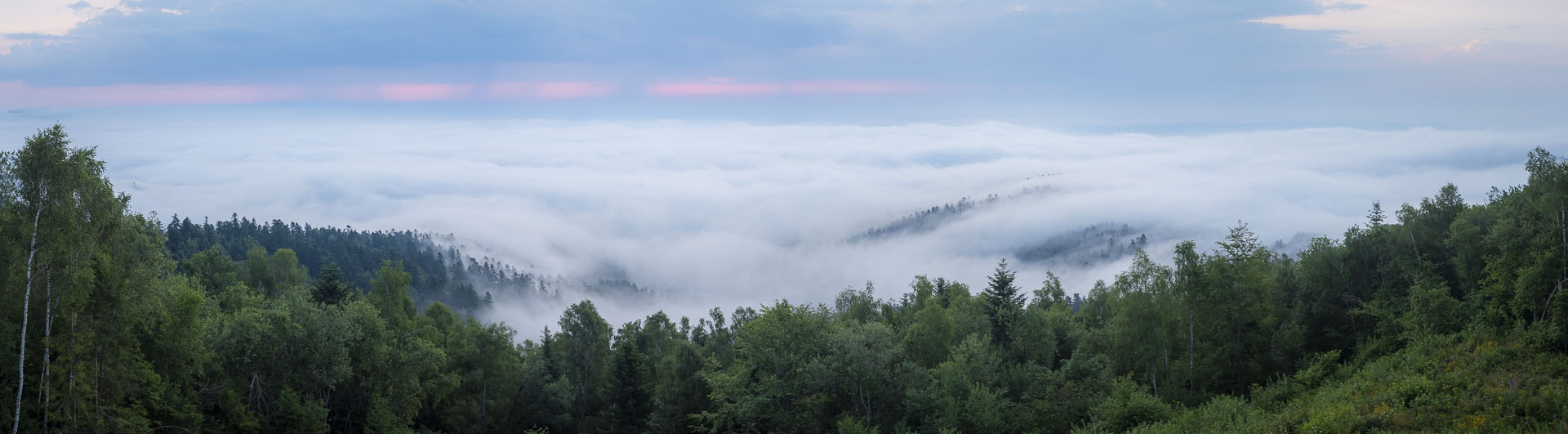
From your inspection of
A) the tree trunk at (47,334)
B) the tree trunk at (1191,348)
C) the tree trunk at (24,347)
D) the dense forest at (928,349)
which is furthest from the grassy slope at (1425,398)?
the tree trunk at (24,347)

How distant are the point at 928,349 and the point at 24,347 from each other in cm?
3925

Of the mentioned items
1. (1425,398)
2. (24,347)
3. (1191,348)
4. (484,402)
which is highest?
(24,347)

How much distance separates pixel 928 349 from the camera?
46.9m

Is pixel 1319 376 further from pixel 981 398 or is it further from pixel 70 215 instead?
pixel 70 215

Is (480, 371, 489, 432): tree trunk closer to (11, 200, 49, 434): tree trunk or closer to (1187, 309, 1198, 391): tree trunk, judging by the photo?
(11, 200, 49, 434): tree trunk

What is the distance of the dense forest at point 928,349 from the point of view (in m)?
24.5

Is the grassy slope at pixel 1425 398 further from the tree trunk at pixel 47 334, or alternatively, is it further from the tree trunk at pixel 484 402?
the tree trunk at pixel 484 402

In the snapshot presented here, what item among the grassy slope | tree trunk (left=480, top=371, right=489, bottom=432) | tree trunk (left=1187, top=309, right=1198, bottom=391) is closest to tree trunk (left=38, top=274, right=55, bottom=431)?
tree trunk (left=480, top=371, right=489, bottom=432)

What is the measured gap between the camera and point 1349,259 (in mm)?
43250

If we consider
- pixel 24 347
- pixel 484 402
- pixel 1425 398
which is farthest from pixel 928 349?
pixel 24 347

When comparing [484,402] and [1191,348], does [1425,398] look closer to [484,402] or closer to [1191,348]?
[1191,348]

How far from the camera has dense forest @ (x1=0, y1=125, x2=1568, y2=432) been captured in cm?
2447

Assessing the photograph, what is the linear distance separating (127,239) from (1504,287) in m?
49.2

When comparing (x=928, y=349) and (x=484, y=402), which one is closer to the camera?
(x=928, y=349)
